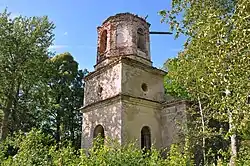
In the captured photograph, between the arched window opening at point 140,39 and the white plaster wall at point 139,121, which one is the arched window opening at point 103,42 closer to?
the arched window opening at point 140,39

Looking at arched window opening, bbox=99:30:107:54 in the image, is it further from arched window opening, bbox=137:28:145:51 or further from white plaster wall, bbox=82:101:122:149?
white plaster wall, bbox=82:101:122:149

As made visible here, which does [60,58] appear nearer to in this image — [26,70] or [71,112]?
[71,112]

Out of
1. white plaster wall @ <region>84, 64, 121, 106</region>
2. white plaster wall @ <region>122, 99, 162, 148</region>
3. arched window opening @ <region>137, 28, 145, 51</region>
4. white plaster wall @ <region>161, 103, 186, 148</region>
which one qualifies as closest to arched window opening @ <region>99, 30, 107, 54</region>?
white plaster wall @ <region>84, 64, 121, 106</region>

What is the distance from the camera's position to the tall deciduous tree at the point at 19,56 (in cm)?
1673

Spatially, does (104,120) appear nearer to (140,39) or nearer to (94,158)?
(140,39)

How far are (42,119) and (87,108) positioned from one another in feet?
32.6

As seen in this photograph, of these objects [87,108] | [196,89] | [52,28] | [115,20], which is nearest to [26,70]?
[52,28]

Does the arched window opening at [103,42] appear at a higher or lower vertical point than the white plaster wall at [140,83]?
higher

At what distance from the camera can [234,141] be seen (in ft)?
25.3

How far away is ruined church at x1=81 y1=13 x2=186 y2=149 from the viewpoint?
42.7ft

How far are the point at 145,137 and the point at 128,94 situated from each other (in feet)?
8.01

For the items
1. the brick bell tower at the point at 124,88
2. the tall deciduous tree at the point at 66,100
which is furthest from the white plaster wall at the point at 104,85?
the tall deciduous tree at the point at 66,100

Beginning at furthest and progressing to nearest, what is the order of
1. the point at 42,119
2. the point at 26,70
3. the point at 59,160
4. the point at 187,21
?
the point at 42,119 → the point at 26,70 → the point at 187,21 → the point at 59,160

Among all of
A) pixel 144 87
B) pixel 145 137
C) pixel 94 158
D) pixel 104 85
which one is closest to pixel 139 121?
pixel 145 137
